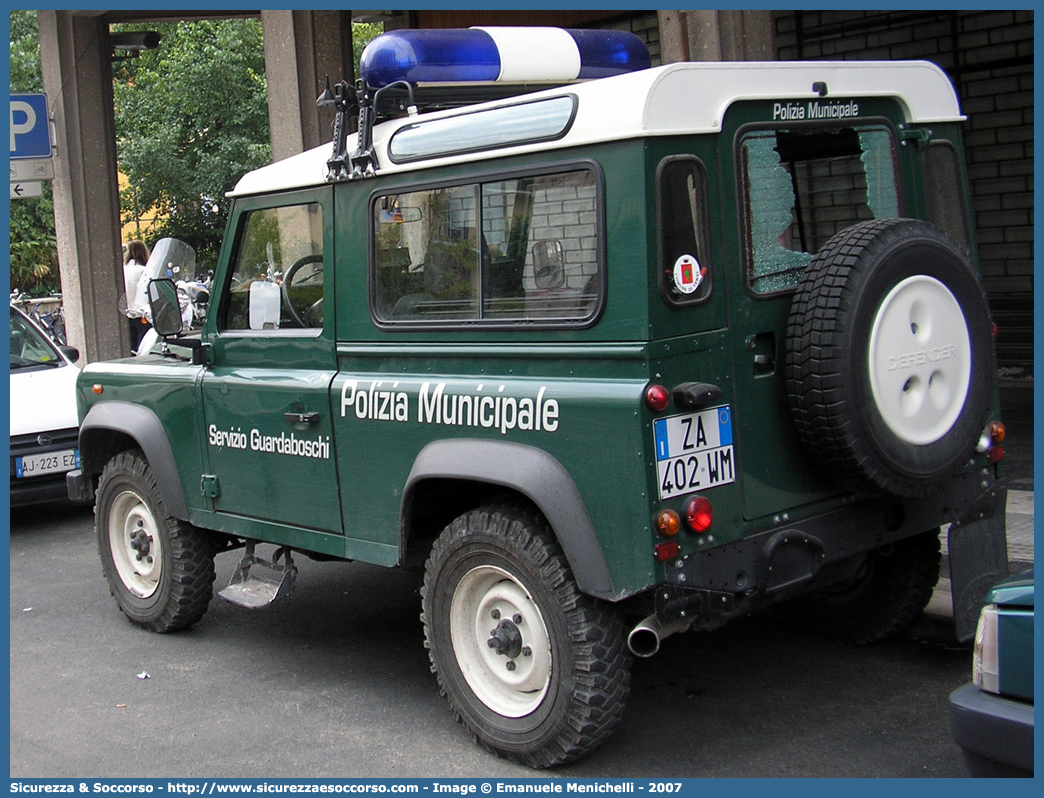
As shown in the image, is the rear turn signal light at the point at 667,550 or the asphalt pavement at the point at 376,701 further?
the asphalt pavement at the point at 376,701

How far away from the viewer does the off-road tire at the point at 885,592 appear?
4.88 metres

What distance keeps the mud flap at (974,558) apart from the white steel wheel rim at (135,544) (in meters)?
3.72

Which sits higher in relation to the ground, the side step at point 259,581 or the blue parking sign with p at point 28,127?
the blue parking sign with p at point 28,127

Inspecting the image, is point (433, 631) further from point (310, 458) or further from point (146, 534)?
point (146, 534)

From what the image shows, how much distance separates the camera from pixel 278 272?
516 centimetres

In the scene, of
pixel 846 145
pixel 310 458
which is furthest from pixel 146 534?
pixel 846 145

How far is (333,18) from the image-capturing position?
10.5m

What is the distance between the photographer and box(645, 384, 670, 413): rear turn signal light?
361cm

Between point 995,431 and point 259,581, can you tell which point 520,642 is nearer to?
point 259,581

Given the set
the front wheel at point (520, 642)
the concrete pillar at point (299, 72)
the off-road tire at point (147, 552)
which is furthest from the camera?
the concrete pillar at point (299, 72)

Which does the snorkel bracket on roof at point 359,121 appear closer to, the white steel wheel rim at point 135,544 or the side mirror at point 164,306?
the side mirror at point 164,306

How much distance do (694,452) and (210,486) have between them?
2626 millimetres

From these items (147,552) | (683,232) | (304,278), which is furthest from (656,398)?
(147,552)

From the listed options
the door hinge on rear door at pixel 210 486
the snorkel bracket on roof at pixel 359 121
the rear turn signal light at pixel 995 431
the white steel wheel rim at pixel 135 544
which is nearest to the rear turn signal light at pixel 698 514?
the rear turn signal light at pixel 995 431
